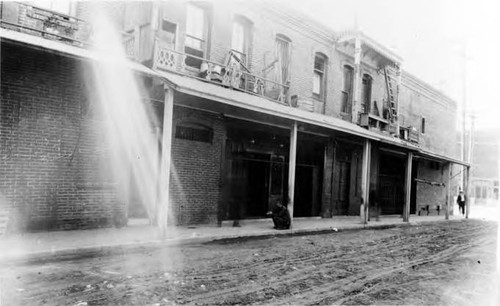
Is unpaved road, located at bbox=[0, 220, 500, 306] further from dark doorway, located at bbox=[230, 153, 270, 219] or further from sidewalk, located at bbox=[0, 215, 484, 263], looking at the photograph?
dark doorway, located at bbox=[230, 153, 270, 219]

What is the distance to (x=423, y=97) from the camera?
25.1 meters

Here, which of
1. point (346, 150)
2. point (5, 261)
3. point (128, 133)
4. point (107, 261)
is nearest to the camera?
point (5, 261)

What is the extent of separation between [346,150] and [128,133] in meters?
10.8

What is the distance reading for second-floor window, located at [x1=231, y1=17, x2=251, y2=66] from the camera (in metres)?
13.7

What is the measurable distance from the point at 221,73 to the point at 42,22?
5.09m

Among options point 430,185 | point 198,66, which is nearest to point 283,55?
point 198,66

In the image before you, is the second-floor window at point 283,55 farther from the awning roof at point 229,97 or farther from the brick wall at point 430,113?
the brick wall at point 430,113

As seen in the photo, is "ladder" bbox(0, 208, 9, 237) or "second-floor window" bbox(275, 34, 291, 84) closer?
"ladder" bbox(0, 208, 9, 237)

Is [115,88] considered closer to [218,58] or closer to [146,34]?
[146,34]

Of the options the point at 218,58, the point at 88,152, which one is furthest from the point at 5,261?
the point at 218,58

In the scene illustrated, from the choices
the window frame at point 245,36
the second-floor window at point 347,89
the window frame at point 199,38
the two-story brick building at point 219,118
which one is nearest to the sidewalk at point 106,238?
the two-story brick building at point 219,118

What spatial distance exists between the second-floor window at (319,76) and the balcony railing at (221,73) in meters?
2.46

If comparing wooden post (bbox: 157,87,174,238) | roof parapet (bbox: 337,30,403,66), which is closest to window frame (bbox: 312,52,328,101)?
roof parapet (bbox: 337,30,403,66)

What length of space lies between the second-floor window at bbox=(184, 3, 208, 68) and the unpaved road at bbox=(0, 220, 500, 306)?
5863 millimetres
